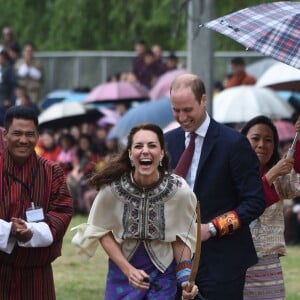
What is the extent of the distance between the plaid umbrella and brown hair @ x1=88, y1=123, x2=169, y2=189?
35.0 inches

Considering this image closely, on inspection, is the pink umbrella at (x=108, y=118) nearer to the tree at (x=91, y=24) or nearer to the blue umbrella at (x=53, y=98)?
the blue umbrella at (x=53, y=98)

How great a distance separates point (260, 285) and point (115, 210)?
1680 mm

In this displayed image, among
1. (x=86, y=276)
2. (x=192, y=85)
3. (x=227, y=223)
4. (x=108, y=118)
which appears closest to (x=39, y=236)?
(x=227, y=223)

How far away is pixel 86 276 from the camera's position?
14.6m

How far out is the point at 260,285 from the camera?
31.3 ft

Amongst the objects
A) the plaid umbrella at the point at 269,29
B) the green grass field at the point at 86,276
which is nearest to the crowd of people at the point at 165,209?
the plaid umbrella at the point at 269,29

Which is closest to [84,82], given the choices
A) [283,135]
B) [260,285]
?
[283,135]

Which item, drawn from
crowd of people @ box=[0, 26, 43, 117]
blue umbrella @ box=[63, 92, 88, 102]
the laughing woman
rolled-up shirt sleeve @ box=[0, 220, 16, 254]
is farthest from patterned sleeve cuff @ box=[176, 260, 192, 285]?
blue umbrella @ box=[63, 92, 88, 102]

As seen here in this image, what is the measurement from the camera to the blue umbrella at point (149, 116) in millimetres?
19484

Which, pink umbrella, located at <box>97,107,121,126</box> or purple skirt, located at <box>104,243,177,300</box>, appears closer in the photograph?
purple skirt, located at <box>104,243,177,300</box>

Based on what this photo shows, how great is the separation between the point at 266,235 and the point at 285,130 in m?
9.35

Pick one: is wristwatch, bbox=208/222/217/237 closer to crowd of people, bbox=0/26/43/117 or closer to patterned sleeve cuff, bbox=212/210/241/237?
patterned sleeve cuff, bbox=212/210/241/237

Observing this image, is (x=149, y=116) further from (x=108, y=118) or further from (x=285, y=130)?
(x=108, y=118)

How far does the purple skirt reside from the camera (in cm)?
817
